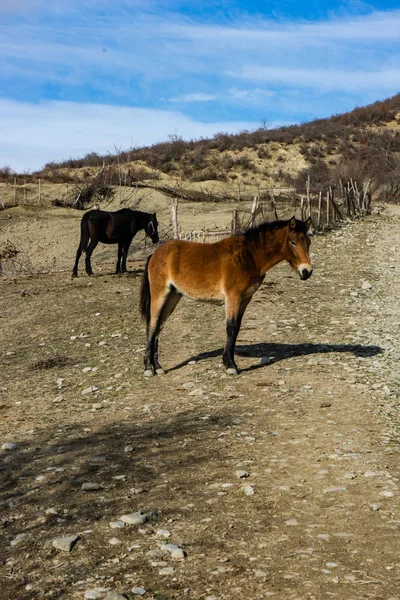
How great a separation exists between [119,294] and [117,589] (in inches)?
462

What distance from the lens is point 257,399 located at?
7.80 m

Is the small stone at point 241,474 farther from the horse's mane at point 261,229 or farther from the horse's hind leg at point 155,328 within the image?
the horse's mane at point 261,229

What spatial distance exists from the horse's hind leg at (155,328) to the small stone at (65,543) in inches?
187

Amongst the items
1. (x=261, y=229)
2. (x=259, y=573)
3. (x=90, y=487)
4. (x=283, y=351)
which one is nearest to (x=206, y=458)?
(x=90, y=487)

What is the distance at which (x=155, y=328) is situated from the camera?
948 centimetres

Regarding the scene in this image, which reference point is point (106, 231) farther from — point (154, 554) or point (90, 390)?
point (154, 554)

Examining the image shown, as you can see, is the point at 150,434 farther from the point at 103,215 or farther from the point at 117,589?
the point at 103,215

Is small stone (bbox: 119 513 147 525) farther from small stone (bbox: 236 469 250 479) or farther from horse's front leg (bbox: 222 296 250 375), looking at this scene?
horse's front leg (bbox: 222 296 250 375)

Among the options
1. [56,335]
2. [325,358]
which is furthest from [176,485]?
[56,335]

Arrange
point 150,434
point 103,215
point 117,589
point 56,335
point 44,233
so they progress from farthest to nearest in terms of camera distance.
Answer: point 44,233 < point 103,215 < point 56,335 < point 150,434 < point 117,589

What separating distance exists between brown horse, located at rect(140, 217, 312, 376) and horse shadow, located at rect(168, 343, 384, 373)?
2.67ft

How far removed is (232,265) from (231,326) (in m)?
0.81

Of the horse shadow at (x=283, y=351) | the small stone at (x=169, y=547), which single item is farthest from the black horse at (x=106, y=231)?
the small stone at (x=169, y=547)

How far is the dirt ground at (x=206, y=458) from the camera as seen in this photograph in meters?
4.14
